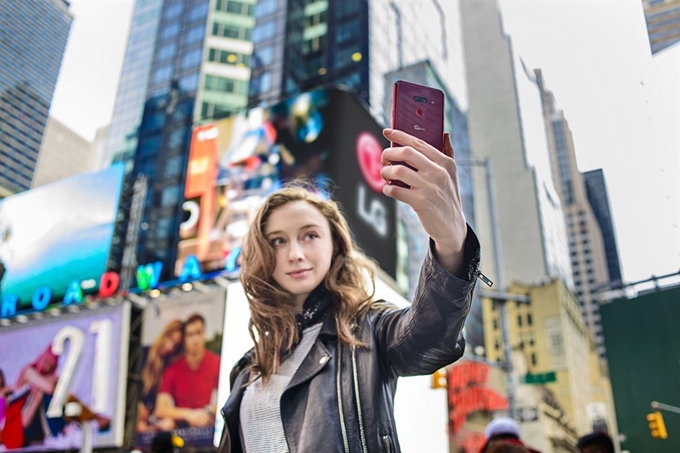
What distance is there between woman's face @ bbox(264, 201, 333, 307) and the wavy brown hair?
0.03m

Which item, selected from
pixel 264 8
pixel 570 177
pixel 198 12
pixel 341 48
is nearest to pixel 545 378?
pixel 570 177

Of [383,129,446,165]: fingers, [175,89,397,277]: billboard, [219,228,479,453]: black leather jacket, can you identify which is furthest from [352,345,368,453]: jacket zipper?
[175,89,397,277]: billboard

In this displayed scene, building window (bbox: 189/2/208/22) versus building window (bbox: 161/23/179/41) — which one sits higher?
building window (bbox: 189/2/208/22)

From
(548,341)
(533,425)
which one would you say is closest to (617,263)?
(533,425)

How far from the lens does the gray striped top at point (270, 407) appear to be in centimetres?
155

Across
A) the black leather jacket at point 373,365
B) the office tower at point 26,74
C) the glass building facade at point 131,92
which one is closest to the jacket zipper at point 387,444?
the black leather jacket at point 373,365

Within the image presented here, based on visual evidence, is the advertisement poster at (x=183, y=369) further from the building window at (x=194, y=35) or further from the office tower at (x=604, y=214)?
the building window at (x=194, y=35)

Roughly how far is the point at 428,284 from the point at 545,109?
240cm

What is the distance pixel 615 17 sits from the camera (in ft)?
8.21

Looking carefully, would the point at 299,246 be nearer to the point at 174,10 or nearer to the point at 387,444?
the point at 387,444

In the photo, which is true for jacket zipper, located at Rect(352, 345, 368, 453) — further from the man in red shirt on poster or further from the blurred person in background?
A: the blurred person in background

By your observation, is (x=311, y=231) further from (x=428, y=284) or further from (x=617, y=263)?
(x=617, y=263)

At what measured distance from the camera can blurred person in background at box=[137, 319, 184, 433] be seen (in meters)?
13.1

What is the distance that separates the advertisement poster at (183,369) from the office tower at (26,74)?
975cm
